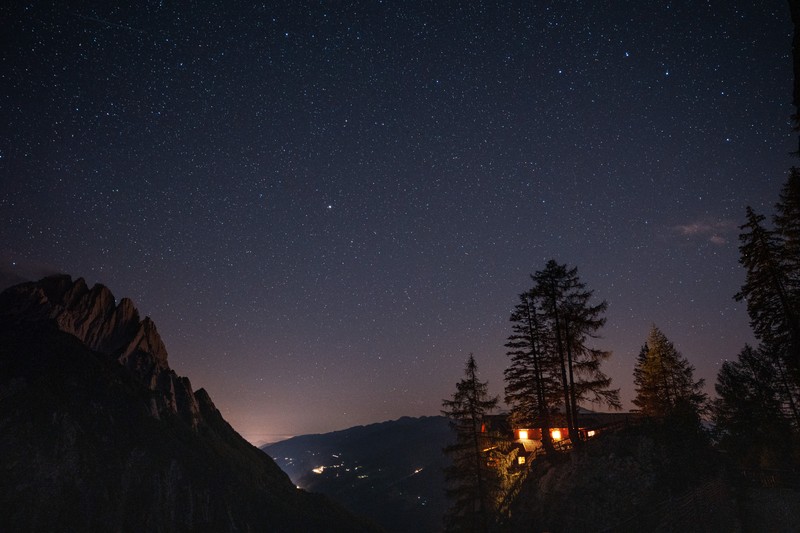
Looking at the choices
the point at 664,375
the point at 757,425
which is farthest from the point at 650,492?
the point at 664,375

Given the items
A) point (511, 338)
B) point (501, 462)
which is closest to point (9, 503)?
point (501, 462)

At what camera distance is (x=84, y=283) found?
136m

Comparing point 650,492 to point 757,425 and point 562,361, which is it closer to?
point 562,361

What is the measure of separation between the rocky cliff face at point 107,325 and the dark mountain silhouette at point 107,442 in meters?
0.41

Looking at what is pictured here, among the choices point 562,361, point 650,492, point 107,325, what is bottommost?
point 650,492

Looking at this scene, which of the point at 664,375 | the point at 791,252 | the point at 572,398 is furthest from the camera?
the point at 664,375

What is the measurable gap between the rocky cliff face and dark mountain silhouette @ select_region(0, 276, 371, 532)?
415 mm

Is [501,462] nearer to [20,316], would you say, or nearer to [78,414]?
[78,414]

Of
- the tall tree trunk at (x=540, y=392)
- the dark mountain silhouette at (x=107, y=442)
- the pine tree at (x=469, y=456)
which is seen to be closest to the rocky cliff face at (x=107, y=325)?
the dark mountain silhouette at (x=107, y=442)

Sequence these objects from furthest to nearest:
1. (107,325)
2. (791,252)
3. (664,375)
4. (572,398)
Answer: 1. (107,325)
2. (664,375)
3. (572,398)
4. (791,252)

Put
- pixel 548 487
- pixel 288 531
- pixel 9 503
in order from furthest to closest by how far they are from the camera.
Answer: pixel 288 531 → pixel 9 503 → pixel 548 487

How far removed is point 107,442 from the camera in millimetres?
96250

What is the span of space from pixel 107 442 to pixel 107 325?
55831mm

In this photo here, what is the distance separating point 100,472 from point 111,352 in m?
56.4
